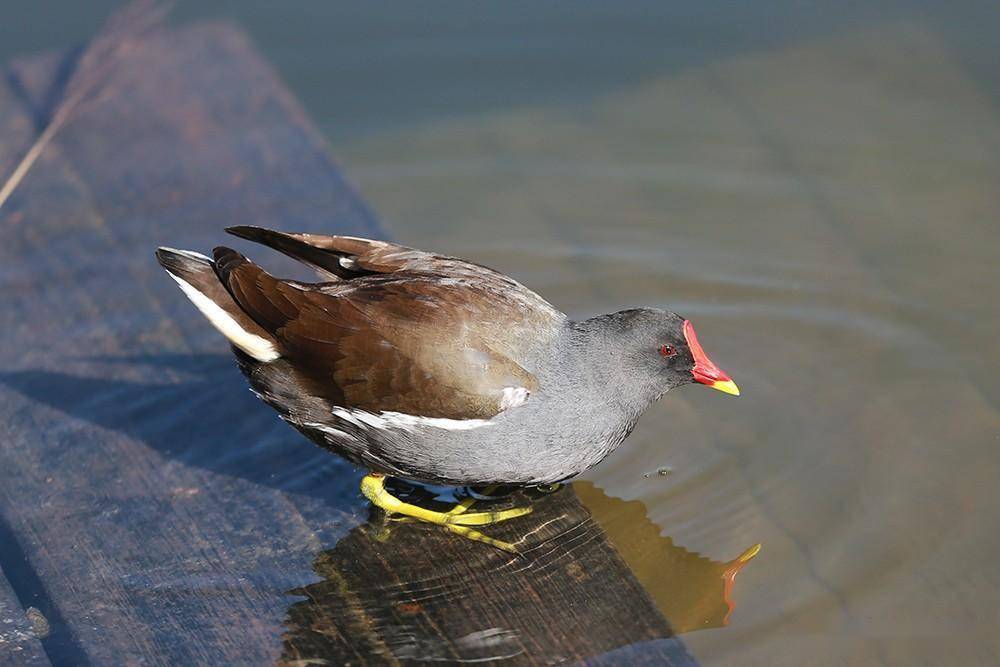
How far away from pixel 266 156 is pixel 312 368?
1967mm

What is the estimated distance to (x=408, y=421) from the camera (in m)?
3.65

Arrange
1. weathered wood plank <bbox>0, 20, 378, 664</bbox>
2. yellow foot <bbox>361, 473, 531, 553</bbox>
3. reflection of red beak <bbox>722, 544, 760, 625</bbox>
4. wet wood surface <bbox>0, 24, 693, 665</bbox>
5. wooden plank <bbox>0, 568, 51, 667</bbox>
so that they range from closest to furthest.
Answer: wooden plank <bbox>0, 568, 51, 667</bbox>
wet wood surface <bbox>0, 24, 693, 665</bbox>
weathered wood plank <bbox>0, 20, 378, 664</bbox>
reflection of red beak <bbox>722, 544, 760, 625</bbox>
yellow foot <bbox>361, 473, 531, 553</bbox>

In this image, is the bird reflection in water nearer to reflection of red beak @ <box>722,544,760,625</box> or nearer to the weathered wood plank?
reflection of red beak @ <box>722,544,760,625</box>

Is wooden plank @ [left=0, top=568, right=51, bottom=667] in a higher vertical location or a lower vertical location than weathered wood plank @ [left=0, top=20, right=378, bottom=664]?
lower

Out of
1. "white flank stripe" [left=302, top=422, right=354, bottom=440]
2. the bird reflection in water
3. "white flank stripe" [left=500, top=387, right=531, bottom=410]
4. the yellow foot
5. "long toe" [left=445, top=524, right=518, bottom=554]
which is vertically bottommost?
the bird reflection in water

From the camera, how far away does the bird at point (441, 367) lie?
143 inches

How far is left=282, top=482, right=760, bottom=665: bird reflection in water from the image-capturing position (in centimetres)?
345

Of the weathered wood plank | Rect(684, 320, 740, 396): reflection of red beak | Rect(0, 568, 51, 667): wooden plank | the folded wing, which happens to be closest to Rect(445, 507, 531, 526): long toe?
the weathered wood plank

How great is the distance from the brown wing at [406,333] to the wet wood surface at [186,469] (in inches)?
19.3

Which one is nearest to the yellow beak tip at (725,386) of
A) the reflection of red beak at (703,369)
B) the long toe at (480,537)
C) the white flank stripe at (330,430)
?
the reflection of red beak at (703,369)

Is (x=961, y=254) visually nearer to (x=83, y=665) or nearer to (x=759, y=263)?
(x=759, y=263)

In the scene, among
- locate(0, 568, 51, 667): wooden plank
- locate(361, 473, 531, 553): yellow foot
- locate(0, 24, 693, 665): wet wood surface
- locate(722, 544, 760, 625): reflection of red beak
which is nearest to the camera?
locate(0, 568, 51, 667): wooden plank

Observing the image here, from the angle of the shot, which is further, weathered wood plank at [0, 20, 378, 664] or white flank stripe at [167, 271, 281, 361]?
white flank stripe at [167, 271, 281, 361]

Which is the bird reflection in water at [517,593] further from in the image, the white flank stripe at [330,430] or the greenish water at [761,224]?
the white flank stripe at [330,430]
